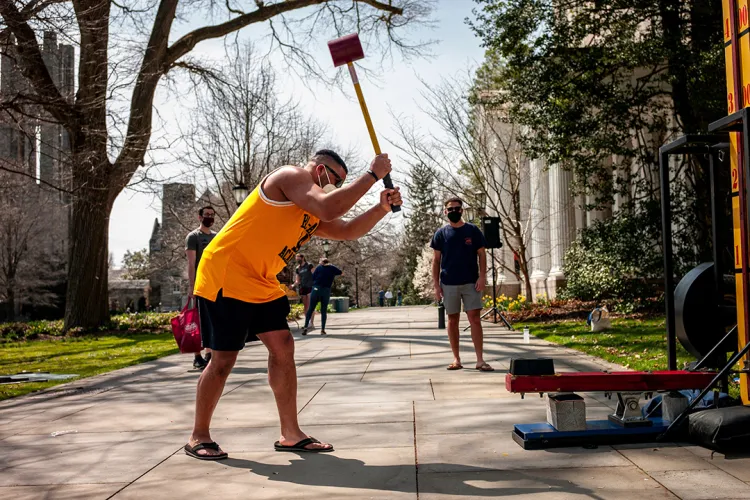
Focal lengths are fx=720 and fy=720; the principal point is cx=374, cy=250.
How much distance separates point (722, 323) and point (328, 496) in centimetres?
329

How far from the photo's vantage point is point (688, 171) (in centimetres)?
1758

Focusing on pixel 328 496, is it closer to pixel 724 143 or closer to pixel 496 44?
pixel 724 143

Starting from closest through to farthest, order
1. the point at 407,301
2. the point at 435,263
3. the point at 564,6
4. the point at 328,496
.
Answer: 1. the point at 328,496
2. the point at 435,263
3. the point at 564,6
4. the point at 407,301

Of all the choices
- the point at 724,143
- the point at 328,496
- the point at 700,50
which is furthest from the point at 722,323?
the point at 700,50

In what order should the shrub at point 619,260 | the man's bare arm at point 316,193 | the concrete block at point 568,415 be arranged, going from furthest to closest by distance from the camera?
the shrub at point 619,260
the concrete block at point 568,415
the man's bare arm at point 316,193

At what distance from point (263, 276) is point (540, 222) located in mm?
26076

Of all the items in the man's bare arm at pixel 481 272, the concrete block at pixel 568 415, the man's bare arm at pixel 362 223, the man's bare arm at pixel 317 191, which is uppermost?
the man's bare arm at pixel 317 191

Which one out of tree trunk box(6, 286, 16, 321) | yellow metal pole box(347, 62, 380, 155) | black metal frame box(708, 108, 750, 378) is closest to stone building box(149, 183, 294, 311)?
tree trunk box(6, 286, 16, 321)

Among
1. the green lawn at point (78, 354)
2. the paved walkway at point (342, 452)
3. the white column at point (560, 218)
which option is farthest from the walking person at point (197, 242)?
the white column at point (560, 218)

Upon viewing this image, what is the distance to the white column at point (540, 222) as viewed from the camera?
3051cm

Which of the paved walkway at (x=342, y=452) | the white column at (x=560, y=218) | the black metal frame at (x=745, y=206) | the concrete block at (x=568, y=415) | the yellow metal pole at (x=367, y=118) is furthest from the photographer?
the white column at (x=560, y=218)

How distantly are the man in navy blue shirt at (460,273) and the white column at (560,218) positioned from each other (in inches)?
Result: 842

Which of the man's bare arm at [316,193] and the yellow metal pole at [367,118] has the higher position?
the yellow metal pole at [367,118]

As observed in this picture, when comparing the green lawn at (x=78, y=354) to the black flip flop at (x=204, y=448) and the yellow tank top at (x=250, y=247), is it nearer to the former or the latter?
the black flip flop at (x=204, y=448)
